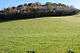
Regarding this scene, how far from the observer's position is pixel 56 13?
1054 inches

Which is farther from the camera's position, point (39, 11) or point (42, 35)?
point (39, 11)

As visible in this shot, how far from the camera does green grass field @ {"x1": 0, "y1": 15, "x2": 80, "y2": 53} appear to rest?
54.2ft

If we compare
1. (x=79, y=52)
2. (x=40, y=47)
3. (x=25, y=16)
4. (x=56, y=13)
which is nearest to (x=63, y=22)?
(x=56, y=13)

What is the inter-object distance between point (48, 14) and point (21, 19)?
2.90 metres

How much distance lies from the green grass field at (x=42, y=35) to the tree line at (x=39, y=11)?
1241 mm

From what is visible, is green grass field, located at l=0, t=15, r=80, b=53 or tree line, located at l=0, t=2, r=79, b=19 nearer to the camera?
green grass field, located at l=0, t=15, r=80, b=53

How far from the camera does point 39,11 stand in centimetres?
2673

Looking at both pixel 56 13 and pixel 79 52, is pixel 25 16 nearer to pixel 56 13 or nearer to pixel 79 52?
pixel 56 13

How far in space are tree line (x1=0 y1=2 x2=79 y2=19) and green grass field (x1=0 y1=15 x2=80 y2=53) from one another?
1.24 meters

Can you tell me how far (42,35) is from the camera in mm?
19406

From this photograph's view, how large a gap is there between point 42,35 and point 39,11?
7674 millimetres

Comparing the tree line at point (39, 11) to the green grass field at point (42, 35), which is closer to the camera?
the green grass field at point (42, 35)

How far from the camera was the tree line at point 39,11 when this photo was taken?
87.6 ft

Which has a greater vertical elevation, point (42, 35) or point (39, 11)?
point (39, 11)
